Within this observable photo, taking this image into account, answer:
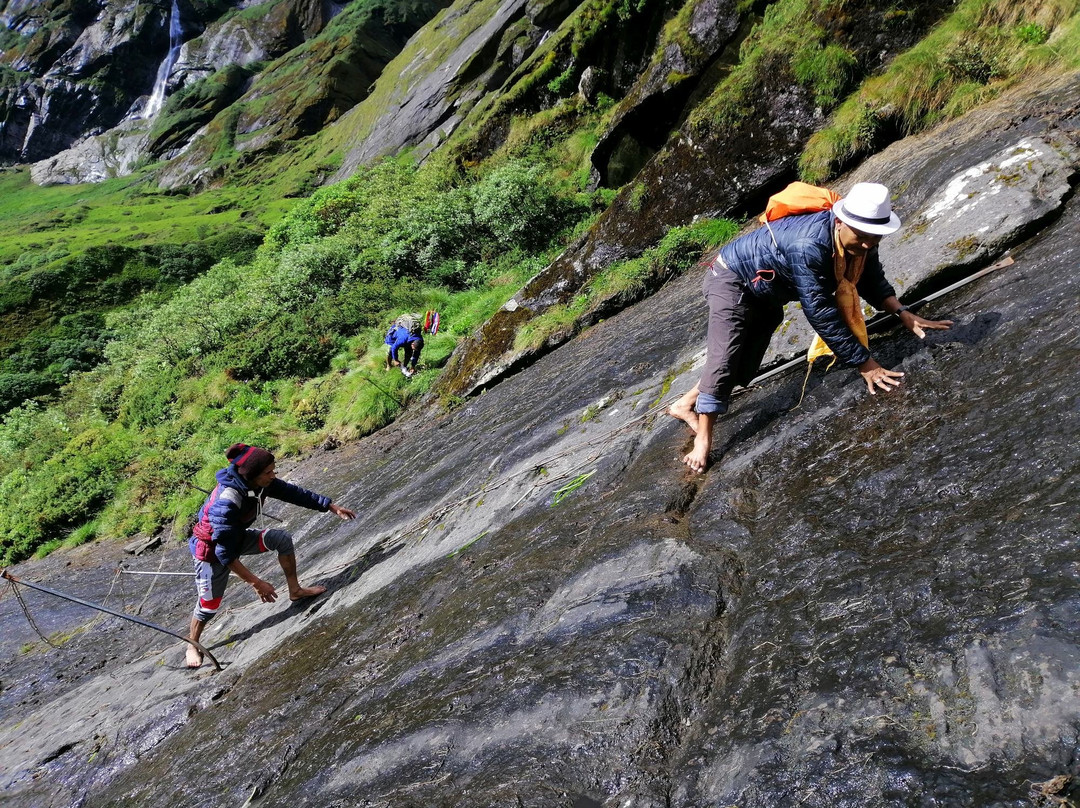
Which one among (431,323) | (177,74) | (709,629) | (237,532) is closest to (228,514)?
(237,532)

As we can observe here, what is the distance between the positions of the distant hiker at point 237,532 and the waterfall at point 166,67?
444ft

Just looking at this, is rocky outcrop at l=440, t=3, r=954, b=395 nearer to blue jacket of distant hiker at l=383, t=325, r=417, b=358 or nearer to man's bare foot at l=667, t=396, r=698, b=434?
blue jacket of distant hiker at l=383, t=325, r=417, b=358

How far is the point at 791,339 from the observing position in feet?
20.0

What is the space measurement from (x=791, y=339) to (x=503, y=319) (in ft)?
26.3

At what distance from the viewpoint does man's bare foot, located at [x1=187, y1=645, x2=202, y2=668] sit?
261 inches

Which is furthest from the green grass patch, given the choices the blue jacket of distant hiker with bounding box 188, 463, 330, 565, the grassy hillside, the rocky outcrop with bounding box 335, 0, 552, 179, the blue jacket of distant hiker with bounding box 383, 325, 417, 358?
the rocky outcrop with bounding box 335, 0, 552, 179

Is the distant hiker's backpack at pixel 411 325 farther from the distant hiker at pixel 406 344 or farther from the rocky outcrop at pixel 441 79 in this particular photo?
the rocky outcrop at pixel 441 79

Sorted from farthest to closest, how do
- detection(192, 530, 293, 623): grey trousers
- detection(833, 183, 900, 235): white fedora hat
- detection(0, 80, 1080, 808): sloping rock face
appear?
detection(192, 530, 293, 623): grey trousers
detection(833, 183, 900, 235): white fedora hat
detection(0, 80, 1080, 808): sloping rock face

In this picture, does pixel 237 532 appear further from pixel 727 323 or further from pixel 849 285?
pixel 849 285

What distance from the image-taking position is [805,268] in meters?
4.30

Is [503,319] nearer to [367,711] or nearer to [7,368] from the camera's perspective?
[367,711]

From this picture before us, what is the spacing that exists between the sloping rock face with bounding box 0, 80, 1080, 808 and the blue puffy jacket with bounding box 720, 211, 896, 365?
1.87 ft

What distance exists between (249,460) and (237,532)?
2.95 feet

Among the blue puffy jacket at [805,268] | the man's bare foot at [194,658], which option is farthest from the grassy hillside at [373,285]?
the man's bare foot at [194,658]
